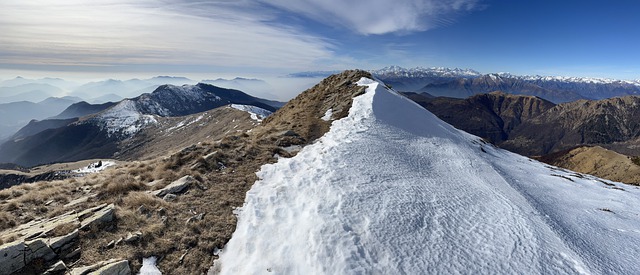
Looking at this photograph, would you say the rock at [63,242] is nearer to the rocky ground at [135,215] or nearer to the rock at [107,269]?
the rocky ground at [135,215]

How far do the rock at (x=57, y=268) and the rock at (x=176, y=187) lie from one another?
547 centimetres

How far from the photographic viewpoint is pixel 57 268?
28.7 feet

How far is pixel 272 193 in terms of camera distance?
1476 cm

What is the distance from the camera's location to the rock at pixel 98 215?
10902mm

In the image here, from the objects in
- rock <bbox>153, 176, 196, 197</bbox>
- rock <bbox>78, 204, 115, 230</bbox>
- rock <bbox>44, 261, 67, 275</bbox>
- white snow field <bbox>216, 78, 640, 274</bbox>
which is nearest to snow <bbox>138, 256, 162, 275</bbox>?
white snow field <bbox>216, 78, 640, 274</bbox>

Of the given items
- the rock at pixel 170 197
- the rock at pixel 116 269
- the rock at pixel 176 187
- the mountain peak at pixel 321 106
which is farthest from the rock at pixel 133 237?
the mountain peak at pixel 321 106

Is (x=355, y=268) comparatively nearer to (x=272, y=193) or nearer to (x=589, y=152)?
(x=272, y=193)

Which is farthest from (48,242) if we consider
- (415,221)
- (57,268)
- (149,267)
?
(415,221)

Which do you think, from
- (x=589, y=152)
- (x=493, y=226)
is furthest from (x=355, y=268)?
(x=589, y=152)

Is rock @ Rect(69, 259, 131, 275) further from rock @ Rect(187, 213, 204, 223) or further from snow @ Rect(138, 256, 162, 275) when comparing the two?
rock @ Rect(187, 213, 204, 223)

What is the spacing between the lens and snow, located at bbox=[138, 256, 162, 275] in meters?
9.32

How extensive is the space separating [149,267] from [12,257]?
3.80m

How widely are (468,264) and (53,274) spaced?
1343 cm

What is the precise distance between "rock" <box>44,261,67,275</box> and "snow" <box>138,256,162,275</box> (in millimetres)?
2136
